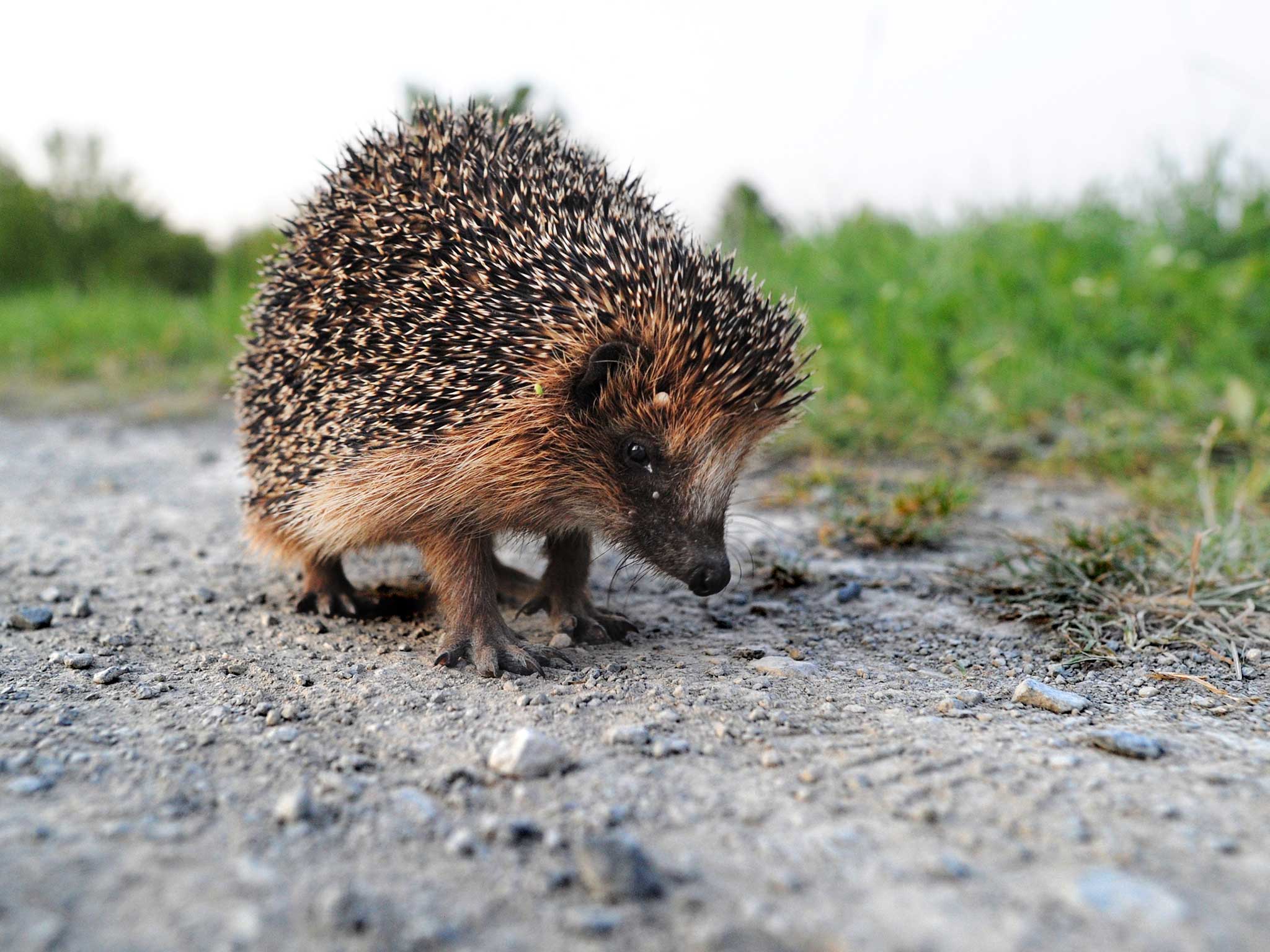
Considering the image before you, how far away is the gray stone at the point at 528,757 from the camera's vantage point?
2.47 meters

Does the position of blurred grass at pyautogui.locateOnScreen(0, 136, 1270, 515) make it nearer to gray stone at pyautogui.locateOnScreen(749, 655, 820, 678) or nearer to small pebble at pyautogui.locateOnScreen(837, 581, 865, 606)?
small pebble at pyautogui.locateOnScreen(837, 581, 865, 606)

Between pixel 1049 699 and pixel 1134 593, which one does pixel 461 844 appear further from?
pixel 1134 593

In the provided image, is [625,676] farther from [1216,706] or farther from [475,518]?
[1216,706]

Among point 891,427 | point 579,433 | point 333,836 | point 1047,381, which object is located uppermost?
point 1047,381

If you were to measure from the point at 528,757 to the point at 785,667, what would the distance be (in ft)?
3.88

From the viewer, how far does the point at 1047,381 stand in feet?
23.1

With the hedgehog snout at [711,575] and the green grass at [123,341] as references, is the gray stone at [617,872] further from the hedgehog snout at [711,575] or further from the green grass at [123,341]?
the green grass at [123,341]

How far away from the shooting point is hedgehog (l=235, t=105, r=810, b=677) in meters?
3.46

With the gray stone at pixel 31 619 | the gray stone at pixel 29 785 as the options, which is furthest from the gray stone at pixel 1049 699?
the gray stone at pixel 31 619

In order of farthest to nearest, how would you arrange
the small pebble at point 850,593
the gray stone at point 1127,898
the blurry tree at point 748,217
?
1. the blurry tree at point 748,217
2. the small pebble at point 850,593
3. the gray stone at point 1127,898

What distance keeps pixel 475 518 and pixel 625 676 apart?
35.5 inches

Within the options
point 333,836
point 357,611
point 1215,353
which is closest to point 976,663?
point 333,836

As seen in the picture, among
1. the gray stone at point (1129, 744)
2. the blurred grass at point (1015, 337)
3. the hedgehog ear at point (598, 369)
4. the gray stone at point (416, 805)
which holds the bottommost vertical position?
the gray stone at point (416, 805)

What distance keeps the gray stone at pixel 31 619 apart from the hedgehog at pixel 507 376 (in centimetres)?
97
